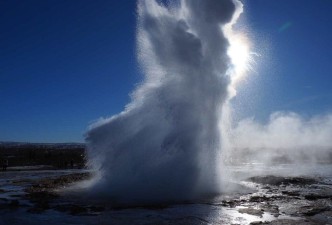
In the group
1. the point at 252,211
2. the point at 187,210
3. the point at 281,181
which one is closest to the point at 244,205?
the point at 252,211

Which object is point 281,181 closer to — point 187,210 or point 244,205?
point 244,205

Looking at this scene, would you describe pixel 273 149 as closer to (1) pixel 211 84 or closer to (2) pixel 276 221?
A: (1) pixel 211 84

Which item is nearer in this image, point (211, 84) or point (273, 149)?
point (211, 84)

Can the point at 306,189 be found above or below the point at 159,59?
below

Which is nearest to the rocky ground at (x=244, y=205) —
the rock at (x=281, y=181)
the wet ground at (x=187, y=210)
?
the wet ground at (x=187, y=210)

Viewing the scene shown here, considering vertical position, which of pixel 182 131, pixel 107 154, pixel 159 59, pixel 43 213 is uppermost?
pixel 159 59

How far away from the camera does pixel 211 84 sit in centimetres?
2373

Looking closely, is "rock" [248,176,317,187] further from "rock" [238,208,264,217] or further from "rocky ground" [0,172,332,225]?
"rock" [238,208,264,217]

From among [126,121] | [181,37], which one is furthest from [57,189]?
[181,37]

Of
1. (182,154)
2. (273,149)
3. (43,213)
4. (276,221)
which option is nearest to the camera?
(276,221)

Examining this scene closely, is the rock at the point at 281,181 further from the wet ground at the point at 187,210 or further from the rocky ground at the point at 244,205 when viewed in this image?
the wet ground at the point at 187,210

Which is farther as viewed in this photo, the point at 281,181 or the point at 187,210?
the point at 281,181

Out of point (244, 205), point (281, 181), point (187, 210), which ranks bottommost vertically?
point (187, 210)

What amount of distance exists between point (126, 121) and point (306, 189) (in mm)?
11121
